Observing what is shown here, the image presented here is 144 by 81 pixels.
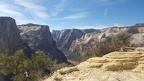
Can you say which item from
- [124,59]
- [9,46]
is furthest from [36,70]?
[9,46]

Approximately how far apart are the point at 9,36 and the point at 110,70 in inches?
5041

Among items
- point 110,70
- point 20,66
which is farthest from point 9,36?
point 110,70

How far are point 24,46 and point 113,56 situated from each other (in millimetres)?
120379

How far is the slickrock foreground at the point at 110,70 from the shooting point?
18609 millimetres

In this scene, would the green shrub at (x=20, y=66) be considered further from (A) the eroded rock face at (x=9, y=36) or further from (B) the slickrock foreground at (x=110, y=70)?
(A) the eroded rock face at (x=9, y=36)

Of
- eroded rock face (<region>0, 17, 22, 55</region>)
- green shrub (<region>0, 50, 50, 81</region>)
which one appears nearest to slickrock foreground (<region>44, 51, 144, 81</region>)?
green shrub (<region>0, 50, 50, 81</region>)

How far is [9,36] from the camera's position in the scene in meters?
141

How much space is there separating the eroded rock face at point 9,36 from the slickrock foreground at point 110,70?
4434 inches

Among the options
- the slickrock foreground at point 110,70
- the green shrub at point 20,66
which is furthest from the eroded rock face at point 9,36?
the slickrock foreground at point 110,70

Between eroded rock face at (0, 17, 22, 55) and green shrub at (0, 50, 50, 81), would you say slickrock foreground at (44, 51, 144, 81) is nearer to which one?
green shrub at (0, 50, 50, 81)

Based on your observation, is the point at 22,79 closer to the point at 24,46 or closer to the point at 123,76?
the point at 123,76

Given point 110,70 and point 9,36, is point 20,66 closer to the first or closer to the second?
point 110,70

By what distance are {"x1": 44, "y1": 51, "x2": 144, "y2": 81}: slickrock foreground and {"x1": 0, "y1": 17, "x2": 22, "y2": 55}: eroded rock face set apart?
113m

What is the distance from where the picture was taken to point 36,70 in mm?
34438
